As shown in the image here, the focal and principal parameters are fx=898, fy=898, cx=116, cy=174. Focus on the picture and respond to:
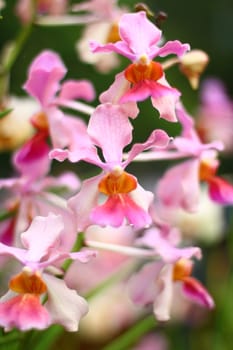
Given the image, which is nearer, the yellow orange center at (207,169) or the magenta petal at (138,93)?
the magenta petal at (138,93)

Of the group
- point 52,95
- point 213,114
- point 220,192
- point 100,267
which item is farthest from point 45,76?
point 213,114

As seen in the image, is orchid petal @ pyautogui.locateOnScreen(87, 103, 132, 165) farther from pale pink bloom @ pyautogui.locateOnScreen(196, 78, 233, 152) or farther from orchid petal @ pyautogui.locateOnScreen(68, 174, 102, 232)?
pale pink bloom @ pyautogui.locateOnScreen(196, 78, 233, 152)

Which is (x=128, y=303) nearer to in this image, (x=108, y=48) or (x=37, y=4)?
(x=37, y=4)

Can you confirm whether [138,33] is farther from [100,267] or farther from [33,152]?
[100,267]

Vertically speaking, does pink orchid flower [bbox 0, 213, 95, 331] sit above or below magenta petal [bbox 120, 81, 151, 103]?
below

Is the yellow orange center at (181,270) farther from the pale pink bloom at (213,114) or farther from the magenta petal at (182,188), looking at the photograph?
the pale pink bloom at (213,114)

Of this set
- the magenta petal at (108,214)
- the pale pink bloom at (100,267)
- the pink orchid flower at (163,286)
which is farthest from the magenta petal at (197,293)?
the pale pink bloom at (100,267)

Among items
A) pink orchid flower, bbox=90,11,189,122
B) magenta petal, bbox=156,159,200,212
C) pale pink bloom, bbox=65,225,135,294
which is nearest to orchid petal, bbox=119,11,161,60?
pink orchid flower, bbox=90,11,189,122
